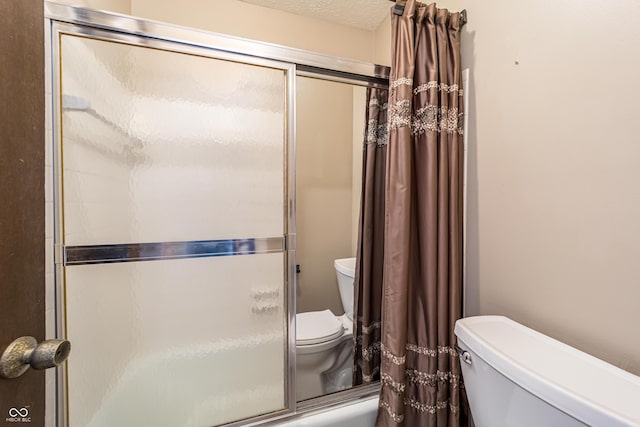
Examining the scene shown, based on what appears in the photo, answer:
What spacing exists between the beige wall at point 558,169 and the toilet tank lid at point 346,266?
81cm

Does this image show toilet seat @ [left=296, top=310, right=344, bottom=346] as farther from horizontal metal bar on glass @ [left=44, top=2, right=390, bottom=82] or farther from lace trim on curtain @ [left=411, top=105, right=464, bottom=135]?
horizontal metal bar on glass @ [left=44, top=2, right=390, bottom=82]

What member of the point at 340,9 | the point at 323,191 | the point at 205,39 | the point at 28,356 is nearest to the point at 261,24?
the point at 340,9

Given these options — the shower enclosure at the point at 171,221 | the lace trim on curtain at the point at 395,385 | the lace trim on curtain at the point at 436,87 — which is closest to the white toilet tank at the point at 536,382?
the lace trim on curtain at the point at 395,385

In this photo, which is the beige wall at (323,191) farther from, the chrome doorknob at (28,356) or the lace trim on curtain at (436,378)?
the chrome doorknob at (28,356)

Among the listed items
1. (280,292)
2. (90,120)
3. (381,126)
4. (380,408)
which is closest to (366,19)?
(381,126)

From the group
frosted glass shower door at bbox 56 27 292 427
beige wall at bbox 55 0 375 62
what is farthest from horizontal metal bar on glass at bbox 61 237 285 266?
beige wall at bbox 55 0 375 62

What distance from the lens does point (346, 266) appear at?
1.86 meters

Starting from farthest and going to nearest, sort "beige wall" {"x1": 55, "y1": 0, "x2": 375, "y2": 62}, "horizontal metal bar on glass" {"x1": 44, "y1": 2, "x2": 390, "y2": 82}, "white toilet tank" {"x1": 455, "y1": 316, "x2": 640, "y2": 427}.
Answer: "beige wall" {"x1": 55, "y1": 0, "x2": 375, "y2": 62} → "horizontal metal bar on glass" {"x1": 44, "y1": 2, "x2": 390, "y2": 82} → "white toilet tank" {"x1": 455, "y1": 316, "x2": 640, "y2": 427}

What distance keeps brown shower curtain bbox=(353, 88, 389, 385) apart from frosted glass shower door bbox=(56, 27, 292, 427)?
600 millimetres

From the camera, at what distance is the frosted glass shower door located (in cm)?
85

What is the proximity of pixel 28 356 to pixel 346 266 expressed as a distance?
160 cm

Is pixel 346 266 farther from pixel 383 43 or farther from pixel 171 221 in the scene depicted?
pixel 383 43

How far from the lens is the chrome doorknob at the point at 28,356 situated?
38cm

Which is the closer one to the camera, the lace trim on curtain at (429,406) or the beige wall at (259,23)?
the lace trim on curtain at (429,406)
